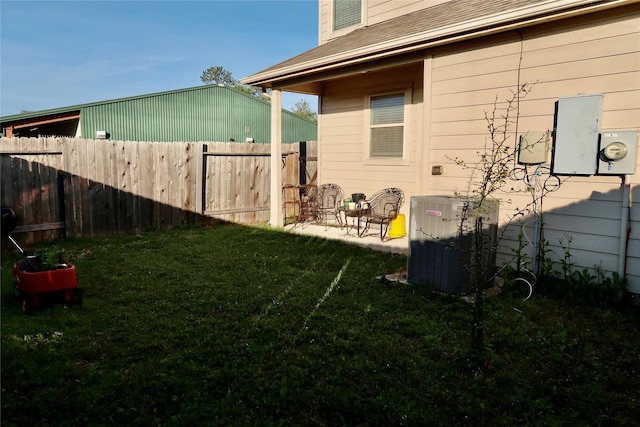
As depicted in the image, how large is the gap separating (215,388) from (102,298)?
2098 millimetres

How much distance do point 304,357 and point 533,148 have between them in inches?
127

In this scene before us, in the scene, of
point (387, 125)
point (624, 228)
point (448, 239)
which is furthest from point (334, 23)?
point (624, 228)

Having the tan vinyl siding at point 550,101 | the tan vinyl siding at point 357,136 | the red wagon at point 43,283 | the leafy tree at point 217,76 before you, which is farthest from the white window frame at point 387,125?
the leafy tree at point 217,76

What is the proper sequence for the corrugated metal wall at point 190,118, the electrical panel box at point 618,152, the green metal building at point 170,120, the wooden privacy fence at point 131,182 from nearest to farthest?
the electrical panel box at point 618,152 < the wooden privacy fence at point 131,182 < the green metal building at point 170,120 < the corrugated metal wall at point 190,118

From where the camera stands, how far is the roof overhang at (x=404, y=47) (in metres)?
3.99

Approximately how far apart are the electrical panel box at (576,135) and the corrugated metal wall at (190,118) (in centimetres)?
1526

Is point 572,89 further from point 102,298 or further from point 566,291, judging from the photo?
point 102,298

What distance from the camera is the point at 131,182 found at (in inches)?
281

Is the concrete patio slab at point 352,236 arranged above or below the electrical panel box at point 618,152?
below

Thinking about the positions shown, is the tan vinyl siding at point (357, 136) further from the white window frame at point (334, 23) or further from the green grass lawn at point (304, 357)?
the green grass lawn at point (304, 357)

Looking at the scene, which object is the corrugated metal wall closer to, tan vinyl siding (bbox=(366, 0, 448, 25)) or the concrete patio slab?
the concrete patio slab

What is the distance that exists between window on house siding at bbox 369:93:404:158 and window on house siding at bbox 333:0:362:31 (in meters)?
2.08

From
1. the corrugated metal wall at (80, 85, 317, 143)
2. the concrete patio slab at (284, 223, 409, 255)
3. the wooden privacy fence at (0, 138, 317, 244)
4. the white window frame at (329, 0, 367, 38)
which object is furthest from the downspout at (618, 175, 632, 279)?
the corrugated metal wall at (80, 85, 317, 143)

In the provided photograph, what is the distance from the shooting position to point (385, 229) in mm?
6977
